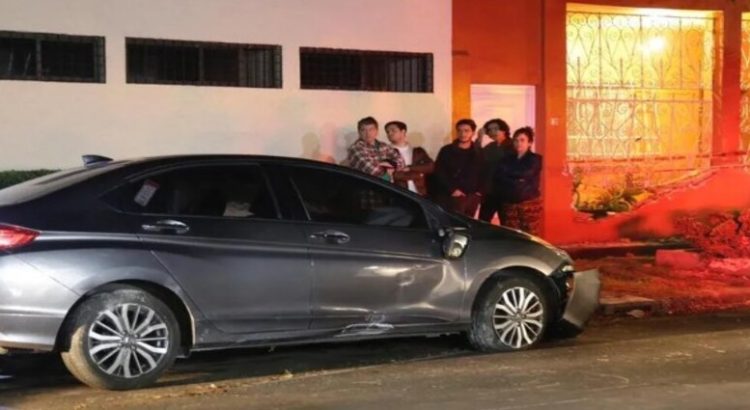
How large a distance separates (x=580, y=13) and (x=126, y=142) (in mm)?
6533

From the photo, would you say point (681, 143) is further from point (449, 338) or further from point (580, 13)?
point (449, 338)

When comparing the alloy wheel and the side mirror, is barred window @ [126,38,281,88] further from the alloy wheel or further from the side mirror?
the alloy wheel

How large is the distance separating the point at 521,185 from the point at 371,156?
1650mm

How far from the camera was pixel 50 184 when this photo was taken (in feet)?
20.7

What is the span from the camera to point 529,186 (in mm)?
10625

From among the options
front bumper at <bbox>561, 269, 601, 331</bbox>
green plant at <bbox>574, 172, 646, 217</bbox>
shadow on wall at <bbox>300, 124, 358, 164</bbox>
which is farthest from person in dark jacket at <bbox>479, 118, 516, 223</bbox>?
front bumper at <bbox>561, 269, 601, 331</bbox>

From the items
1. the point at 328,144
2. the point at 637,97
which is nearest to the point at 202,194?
the point at 328,144

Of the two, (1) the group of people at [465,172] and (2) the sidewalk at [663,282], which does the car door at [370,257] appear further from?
(1) the group of people at [465,172]

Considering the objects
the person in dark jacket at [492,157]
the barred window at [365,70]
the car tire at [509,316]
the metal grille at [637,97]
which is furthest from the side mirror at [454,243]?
the metal grille at [637,97]

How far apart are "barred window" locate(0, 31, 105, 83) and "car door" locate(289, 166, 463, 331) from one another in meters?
4.81

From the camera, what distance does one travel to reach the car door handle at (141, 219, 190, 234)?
6164 millimetres

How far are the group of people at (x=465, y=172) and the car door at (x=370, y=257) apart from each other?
3320 millimetres

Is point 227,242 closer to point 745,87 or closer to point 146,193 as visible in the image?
point 146,193

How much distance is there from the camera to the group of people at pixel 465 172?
10.6 m
